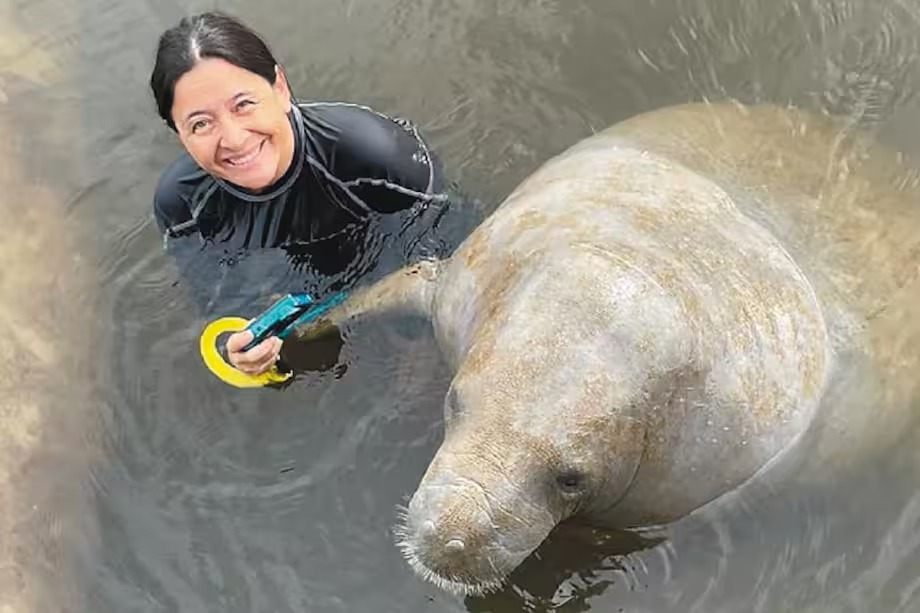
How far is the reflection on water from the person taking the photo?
18.4 feet

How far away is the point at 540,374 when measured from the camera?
14.5 feet

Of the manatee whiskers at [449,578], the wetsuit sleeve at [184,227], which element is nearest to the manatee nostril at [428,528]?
the manatee whiskers at [449,578]

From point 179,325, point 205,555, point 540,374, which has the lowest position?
point 205,555

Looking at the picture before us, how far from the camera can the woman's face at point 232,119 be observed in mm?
5156

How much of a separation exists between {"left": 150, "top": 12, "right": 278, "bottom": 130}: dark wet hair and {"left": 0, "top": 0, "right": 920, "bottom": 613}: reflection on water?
142 centimetres

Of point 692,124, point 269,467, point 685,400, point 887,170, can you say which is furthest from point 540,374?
point 887,170

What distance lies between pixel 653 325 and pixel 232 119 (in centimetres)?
200

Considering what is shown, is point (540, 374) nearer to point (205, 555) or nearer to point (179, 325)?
point (205, 555)

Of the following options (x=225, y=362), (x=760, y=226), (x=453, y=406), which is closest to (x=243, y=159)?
(x=225, y=362)

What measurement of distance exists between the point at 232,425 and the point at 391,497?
913mm

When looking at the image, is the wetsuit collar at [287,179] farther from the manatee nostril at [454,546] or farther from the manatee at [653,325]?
the manatee nostril at [454,546]

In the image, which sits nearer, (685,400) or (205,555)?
(685,400)

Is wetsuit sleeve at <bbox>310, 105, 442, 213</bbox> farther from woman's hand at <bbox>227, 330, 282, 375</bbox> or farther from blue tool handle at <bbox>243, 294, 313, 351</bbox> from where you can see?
woman's hand at <bbox>227, 330, 282, 375</bbox>

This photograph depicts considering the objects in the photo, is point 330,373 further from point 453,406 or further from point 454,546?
point 454,546
